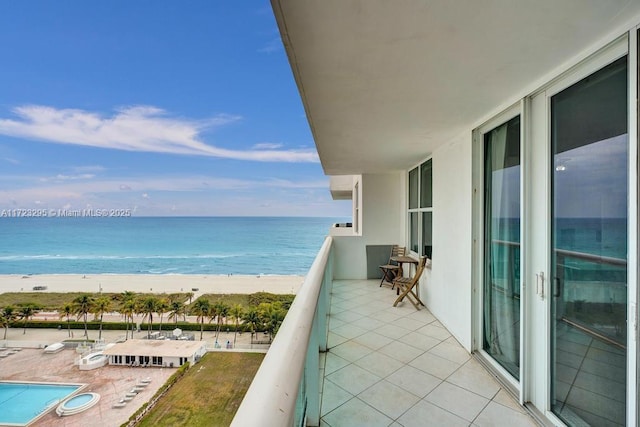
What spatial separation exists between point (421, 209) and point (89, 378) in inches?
477

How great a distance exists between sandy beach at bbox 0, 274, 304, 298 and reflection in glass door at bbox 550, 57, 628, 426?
53.0 ft

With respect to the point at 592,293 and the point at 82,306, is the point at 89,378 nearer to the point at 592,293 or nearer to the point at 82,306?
the point at 82,306

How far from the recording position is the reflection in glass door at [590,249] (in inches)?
58.1

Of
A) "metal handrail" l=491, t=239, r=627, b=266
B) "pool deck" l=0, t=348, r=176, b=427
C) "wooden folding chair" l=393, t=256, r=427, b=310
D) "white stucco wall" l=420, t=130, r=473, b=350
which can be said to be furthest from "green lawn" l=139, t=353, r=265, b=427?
"metal handrail" l=491, t=239, r=627, b=266

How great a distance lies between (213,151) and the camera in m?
46.8

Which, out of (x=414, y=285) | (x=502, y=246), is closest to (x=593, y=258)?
(x=502, y=246)

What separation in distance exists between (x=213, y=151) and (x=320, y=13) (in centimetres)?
4943

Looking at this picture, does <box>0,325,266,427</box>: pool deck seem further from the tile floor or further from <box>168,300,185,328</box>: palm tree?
the tile floor

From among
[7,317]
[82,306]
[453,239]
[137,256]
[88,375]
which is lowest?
[88,375]

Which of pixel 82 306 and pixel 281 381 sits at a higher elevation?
pixel 281 381

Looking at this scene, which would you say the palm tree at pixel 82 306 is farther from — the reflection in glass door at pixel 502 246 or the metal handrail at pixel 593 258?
the metal handrail at pixel 593 258

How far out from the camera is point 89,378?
9992mm

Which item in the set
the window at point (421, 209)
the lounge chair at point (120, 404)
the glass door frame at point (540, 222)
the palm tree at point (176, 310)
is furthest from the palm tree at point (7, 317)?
the glass door frame at point (540, 222)

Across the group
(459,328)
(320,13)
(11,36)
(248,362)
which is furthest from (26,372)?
(11,36)
